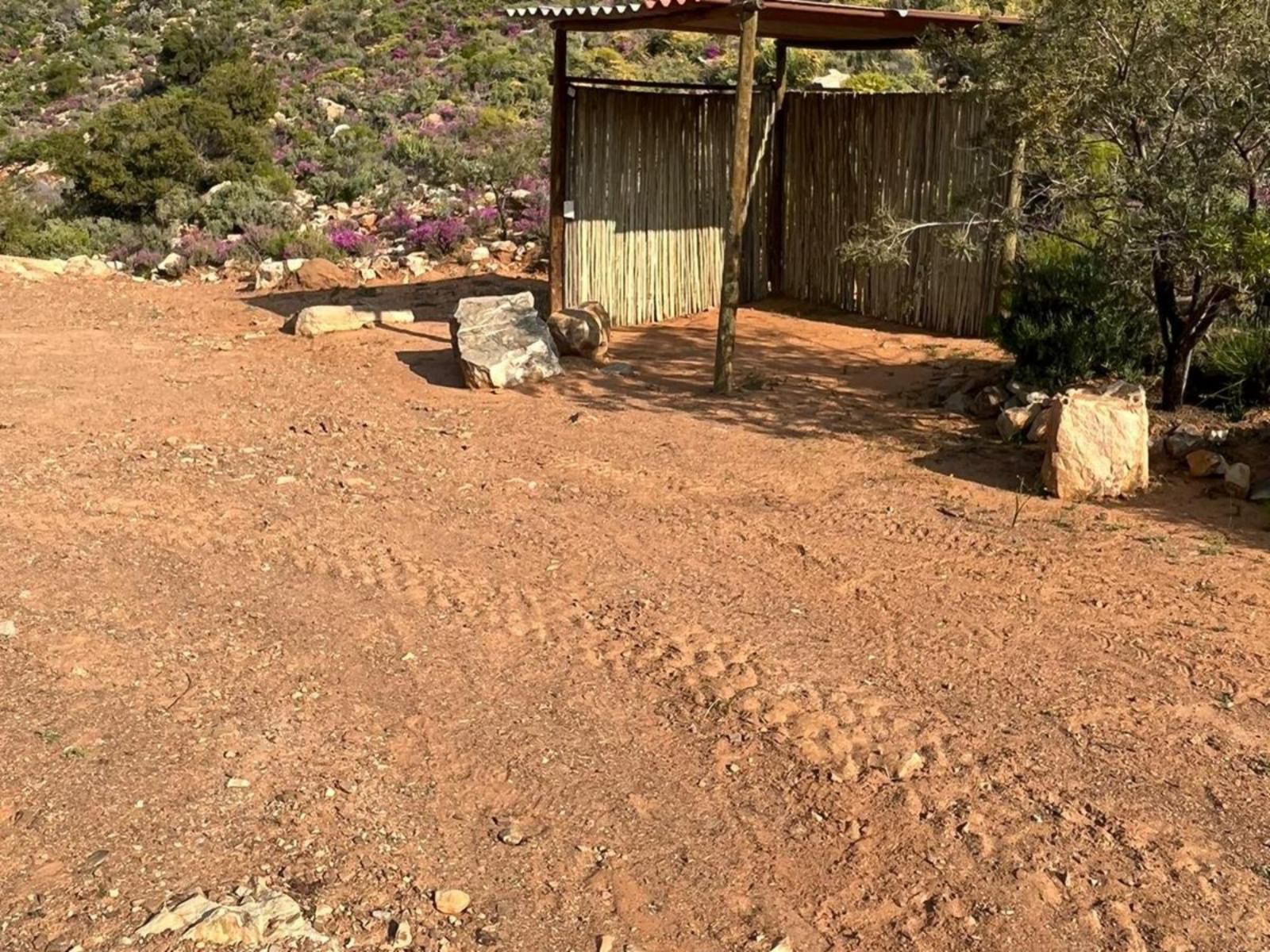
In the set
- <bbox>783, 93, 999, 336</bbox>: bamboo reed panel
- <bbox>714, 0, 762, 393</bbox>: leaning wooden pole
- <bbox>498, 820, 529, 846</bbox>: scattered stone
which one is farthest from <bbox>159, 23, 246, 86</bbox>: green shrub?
<bbox>498, 820, 529, 846</bbox>: scattered stone

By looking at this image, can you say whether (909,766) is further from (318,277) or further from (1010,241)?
(318,277)

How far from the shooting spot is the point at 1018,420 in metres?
7.15

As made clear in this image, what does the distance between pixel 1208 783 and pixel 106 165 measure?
1743 centimetres

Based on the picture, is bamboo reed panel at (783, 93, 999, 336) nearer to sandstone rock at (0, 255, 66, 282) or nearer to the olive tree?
the olive tree

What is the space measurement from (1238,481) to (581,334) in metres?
4.95

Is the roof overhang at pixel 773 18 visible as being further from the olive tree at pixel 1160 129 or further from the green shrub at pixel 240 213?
the green shrub at pixel 240 213

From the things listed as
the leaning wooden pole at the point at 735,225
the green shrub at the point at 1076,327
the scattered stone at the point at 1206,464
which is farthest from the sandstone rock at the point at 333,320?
the scattered stone at the point at 1206,464

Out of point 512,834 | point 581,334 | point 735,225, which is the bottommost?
point 512,834

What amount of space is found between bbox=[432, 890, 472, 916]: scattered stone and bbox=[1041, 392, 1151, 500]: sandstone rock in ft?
13.7

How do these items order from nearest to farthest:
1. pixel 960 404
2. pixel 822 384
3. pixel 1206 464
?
pixel 1206 464 < pixel 960 404 < pixel 822 384

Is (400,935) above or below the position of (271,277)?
below

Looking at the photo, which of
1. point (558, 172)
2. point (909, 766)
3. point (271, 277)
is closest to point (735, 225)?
point (558, 172)

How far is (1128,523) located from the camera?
19.2ft

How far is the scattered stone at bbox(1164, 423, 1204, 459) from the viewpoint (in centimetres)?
667
